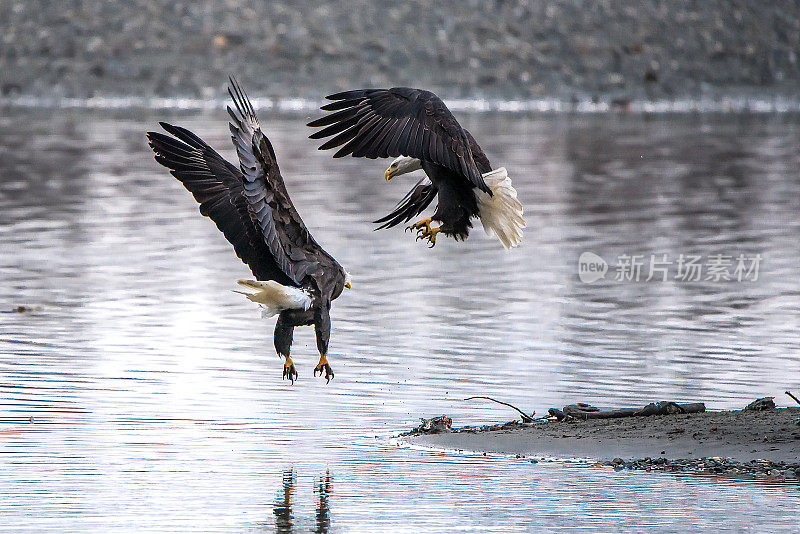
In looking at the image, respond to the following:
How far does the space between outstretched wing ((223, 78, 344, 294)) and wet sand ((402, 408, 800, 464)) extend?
3.56ft

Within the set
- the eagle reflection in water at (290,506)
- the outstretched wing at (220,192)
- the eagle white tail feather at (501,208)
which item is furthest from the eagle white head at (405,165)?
the eagle reflection in water at (290,506)

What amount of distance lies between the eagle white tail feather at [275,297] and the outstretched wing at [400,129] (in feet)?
3.15

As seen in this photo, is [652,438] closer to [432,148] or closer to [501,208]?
[501,208]

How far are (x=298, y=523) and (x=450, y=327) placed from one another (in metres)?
5.78

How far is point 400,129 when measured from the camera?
9.93m

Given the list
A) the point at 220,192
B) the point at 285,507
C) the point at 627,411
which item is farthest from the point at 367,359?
the point at 285,507

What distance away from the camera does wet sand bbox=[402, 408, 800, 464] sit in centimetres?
880

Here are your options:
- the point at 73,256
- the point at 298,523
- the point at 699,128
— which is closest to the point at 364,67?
the point at 699,128

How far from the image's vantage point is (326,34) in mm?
45125

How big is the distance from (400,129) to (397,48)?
3458cm

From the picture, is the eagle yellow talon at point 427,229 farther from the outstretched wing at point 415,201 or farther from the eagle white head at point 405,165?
the eagle white head at point 405,165

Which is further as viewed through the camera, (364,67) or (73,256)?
(364,67)

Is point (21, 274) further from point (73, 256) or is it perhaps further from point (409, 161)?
point (409, 161)

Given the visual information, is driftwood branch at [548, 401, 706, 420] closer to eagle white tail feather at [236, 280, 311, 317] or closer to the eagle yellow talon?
the eagle yellow talon
